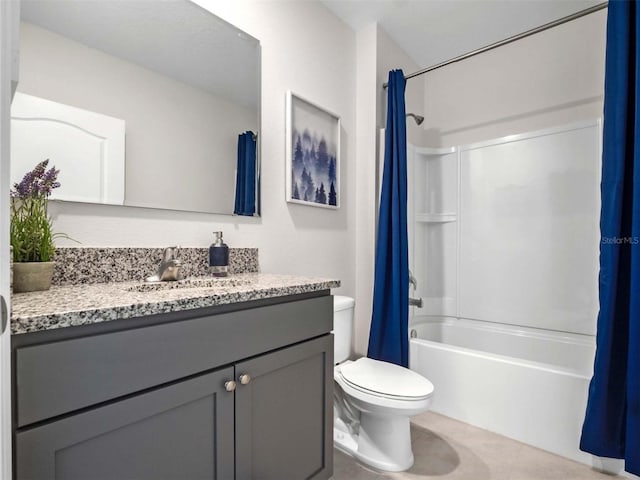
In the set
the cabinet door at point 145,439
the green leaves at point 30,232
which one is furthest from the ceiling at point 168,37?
the cabinet door at point 145,439

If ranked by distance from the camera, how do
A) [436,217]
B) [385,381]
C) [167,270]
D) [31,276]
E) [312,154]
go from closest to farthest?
[31,276]
[167,270]
[385,381]
[312,154]
[436,217]

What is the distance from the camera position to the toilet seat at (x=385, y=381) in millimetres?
1540

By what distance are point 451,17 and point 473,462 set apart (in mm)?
2649

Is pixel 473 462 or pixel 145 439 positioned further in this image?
pixel 473 462

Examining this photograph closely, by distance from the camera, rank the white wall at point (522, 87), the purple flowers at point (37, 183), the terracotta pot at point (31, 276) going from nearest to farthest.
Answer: the terracotta pot at point (31, 276)
the purple flowers at point (37, 183)
the white wall at point (522, 87)

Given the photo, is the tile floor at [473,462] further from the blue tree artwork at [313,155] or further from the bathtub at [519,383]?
the blue tree artwork at [313,155]

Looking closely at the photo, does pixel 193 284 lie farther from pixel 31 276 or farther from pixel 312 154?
pixel 312 154

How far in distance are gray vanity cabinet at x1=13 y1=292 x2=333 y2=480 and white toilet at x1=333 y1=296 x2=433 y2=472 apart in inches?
13.2

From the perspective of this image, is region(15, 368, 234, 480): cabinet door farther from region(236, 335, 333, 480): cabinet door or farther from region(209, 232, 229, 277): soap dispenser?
region(209, 232, 229, 277): soap dispenser

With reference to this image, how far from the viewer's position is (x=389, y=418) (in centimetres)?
164

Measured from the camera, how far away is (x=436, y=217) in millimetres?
2943

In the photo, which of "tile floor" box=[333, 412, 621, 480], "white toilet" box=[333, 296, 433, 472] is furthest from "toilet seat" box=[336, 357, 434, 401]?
"tile floor" box=[333, 412, 621, 480]

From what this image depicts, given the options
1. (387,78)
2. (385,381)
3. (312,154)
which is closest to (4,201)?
(385,381)

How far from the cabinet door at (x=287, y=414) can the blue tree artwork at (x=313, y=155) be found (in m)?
0.97
